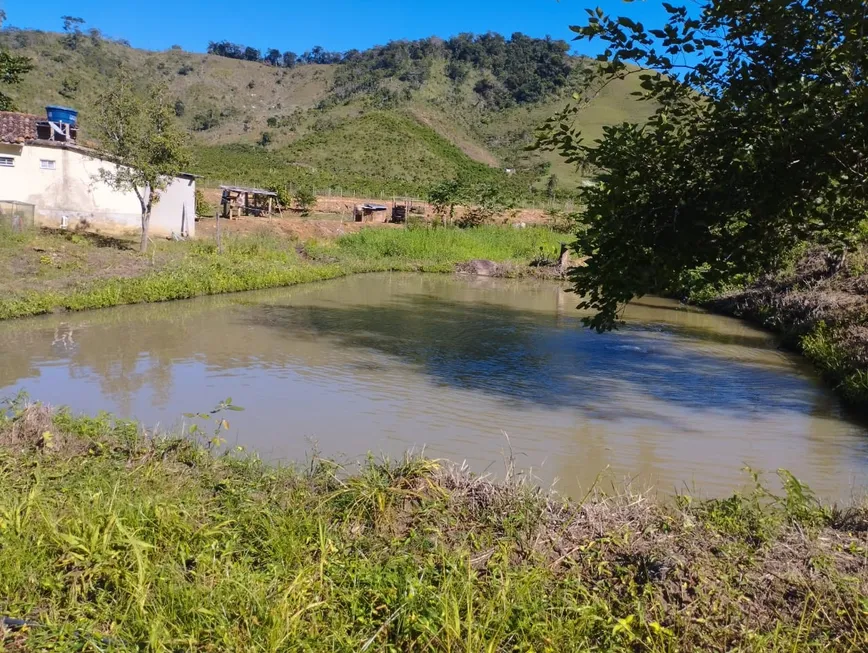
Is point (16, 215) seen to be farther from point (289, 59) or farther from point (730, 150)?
point (289, 59)

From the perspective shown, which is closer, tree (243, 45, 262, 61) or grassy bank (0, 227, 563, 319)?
grassy bank (0, 227, 563, 319)

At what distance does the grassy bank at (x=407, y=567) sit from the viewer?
3.21m

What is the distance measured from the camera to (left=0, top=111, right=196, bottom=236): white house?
22483mm

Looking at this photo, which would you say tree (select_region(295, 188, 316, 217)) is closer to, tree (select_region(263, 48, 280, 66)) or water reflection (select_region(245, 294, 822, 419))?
water reflection (select_region(245, 294, 822, 419))

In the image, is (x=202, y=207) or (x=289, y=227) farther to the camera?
(x=202, y=207)

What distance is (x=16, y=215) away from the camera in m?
20.0

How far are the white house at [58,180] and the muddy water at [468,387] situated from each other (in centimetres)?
918

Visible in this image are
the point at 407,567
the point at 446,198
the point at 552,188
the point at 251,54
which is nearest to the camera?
the point at 407,567

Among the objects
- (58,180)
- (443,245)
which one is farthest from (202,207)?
(443,245)

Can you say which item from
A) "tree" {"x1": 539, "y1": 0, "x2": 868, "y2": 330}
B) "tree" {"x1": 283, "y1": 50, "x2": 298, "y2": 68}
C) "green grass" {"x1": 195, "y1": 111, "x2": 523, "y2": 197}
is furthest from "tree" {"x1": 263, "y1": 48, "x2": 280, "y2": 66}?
"tree" {"x1": 539, "y1": 0, "x2": 868, "y2": 330}

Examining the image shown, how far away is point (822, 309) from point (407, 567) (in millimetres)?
14169

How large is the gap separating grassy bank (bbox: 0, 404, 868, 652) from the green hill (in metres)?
33.9

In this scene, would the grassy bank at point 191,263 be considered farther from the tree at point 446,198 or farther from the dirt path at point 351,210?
the dirt path at point 351,210

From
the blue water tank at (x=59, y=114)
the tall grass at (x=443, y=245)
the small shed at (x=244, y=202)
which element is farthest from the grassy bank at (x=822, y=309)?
the blue water tank at (x=59, y=114)
